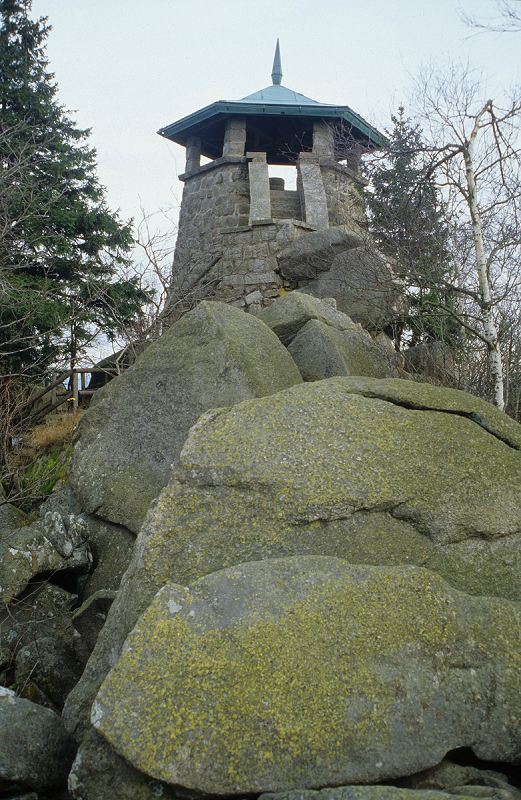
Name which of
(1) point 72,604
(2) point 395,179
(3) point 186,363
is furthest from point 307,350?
(2) point 395,179

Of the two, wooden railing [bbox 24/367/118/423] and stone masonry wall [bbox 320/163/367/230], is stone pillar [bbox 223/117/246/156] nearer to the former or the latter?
stone masonry wall [bbox 320/163/367/230]

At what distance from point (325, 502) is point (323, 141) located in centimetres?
1417

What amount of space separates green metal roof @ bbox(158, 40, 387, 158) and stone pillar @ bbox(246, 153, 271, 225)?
1085mm

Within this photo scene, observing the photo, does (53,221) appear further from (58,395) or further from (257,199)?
(257,199)

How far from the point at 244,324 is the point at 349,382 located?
65.3 inches

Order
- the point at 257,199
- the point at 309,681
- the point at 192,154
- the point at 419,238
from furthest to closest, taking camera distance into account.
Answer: the point at 192,154
the point at 257,199
the point at 419,238
the point at 309,681

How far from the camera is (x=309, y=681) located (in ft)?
9.57

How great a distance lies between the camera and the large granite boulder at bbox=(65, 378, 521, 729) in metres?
3.71

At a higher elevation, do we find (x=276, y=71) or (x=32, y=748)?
(x=276, y=71)

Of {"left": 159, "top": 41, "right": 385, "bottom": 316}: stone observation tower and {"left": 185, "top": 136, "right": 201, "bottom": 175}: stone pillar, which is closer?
{"left": 159, "top": 41, "right": 385, "bottom": 316}: stone observation tower

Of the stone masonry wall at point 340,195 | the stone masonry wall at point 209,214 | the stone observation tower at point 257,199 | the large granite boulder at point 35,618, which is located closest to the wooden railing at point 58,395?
the stone observation tower at point 257,199

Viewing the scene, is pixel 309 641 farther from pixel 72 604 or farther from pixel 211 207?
pixel 211 207

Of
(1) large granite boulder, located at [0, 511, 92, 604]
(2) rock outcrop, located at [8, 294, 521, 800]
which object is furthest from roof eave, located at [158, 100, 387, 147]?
(1) large granite boulder, located at [0, 511, 92, 604]

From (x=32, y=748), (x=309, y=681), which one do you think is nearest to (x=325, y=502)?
→ (x=309, y=681)
